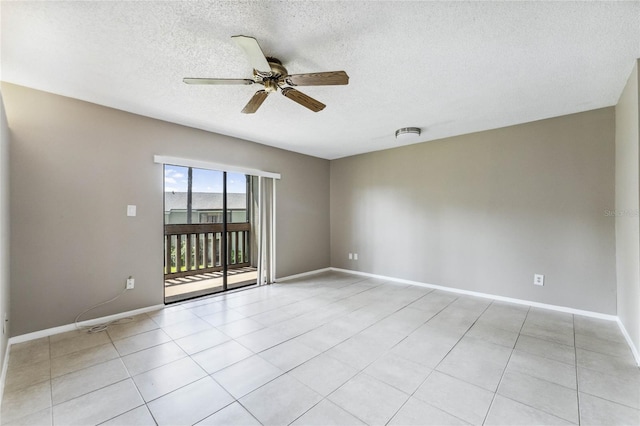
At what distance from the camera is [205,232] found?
199 inches

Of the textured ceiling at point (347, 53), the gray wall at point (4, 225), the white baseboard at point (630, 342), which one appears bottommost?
the white baseboard at point (630, 342)

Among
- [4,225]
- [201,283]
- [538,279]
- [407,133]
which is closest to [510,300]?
[538,279]

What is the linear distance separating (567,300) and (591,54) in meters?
2.78

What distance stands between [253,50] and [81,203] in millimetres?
2671

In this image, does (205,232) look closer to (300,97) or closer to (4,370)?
(4,370)

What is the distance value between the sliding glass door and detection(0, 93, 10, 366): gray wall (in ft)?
5.00

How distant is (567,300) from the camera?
3303 mm

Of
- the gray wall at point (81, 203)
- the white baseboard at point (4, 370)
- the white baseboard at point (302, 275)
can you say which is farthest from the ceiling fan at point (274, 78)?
the white baseboard at point (302, 275)

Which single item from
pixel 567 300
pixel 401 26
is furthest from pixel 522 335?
pixel 401 26

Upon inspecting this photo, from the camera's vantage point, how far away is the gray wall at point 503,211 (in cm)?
316

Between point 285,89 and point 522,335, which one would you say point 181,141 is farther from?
point 522,335

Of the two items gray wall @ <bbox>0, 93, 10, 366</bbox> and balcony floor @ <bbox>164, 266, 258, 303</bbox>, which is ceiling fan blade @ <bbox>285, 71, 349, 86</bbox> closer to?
gray wall @ <bbox>0, 93, 10, 366</bbox>

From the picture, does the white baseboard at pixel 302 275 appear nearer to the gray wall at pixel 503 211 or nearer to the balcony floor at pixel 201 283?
the balcony floor at pixel 201 283

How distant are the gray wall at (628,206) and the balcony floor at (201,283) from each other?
4706mm
